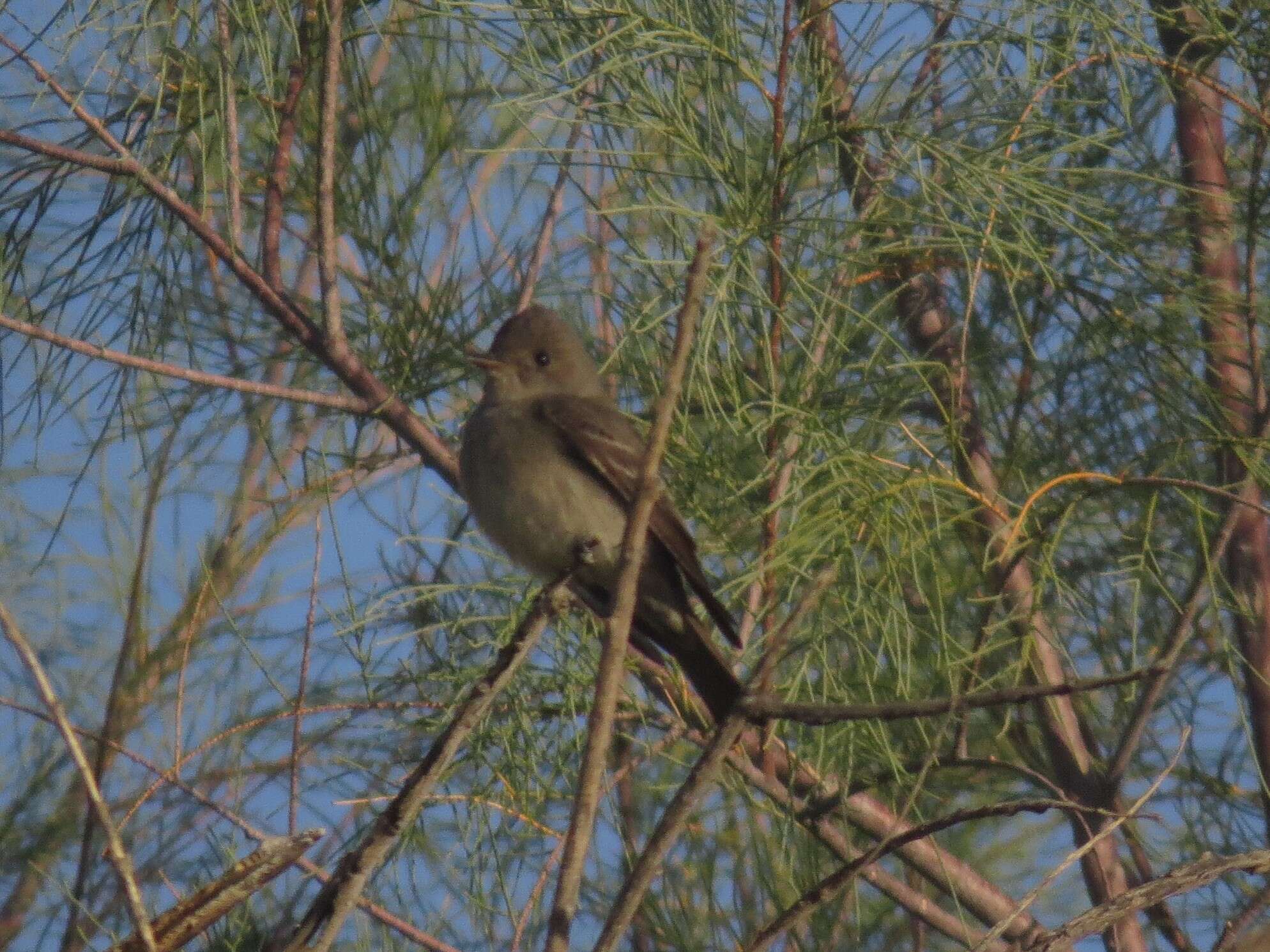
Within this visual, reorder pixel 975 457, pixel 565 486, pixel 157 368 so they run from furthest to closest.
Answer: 1. pixel 975 457
2. pixel 565 486
3. pixel 157 368

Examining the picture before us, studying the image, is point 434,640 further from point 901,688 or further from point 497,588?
point 901,688

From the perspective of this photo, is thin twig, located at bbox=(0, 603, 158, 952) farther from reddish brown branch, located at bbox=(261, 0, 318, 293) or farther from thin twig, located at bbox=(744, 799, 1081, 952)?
reddish brown branch, located at bbox=(261, 0, 318, 293)

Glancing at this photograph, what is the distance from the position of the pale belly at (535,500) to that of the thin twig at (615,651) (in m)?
1.57

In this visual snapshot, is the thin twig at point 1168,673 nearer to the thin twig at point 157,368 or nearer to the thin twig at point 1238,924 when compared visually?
the thin twig at point 1238,924

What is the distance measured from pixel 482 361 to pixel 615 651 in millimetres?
1846

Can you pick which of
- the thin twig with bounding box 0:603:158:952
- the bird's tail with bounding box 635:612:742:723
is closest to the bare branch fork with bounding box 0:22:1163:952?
the bird's tail with bounding box 635:612:742:723

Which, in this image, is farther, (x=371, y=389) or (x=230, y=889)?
(x=371, y=389)

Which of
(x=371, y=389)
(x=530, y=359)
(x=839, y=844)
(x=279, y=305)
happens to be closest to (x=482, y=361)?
(x=530, y=359)

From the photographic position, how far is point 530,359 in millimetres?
3385

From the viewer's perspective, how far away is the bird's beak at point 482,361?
10.8ft

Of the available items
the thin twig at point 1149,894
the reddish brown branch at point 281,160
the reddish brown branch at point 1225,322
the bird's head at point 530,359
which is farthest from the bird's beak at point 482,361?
the thin twig at point 1149,894

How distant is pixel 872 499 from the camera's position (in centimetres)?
255

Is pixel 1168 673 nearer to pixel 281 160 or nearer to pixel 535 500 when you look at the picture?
pixel 535 500

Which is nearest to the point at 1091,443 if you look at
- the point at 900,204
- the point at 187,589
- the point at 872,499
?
the point at 900,204
